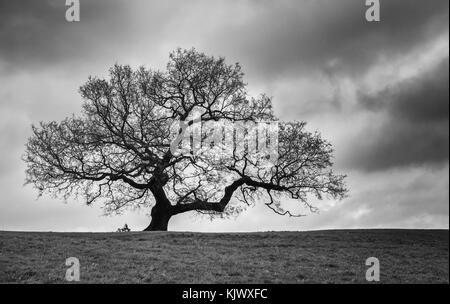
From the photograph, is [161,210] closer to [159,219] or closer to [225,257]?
[159,219]

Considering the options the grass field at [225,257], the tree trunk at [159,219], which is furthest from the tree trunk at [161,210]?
the grass field at [225,257]

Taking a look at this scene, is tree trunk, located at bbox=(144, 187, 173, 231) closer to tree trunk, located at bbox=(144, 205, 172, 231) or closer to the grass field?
tree trunk, located at bbox=(144, 205, 172, 231)

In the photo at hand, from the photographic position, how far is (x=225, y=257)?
20828 millimetres

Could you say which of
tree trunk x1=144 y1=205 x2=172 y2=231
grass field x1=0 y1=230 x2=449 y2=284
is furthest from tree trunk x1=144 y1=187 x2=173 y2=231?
grass field x1=0 y1=230 x2=449 y2=284

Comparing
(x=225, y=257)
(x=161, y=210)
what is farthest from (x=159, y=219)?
(x=225, y=257)

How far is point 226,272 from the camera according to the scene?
696 inches

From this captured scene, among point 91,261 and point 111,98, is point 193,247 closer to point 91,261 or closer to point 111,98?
point 91,261

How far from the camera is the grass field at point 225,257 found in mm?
17000

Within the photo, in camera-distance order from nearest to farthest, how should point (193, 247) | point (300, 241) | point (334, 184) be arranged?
point (193, 247)
point (300, 241)
point (334, 184)
